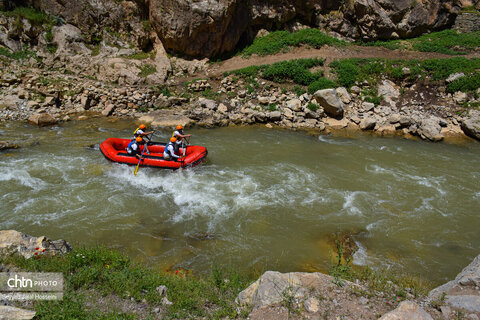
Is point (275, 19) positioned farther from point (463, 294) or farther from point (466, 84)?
point (463, 294)

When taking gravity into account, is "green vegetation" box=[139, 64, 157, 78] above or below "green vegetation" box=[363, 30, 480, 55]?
below

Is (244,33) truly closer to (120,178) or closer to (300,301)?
(120,178)

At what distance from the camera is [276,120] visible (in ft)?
48.6

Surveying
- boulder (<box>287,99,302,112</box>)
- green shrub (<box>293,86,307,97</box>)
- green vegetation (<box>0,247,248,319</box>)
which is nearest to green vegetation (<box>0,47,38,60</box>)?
boulder (<box>287,99,302,112</box>)

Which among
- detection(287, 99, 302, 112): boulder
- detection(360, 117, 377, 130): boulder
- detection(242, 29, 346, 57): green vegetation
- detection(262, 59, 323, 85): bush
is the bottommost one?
detection(360, 117, 377, 130): boulder

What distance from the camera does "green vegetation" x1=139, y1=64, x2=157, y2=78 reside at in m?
18.0

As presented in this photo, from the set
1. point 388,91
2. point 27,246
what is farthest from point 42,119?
point 388,91

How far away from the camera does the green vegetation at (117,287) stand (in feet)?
11.8

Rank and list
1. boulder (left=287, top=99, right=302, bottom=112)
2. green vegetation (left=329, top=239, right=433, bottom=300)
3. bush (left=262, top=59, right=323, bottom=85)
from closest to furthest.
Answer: green vegetation (left=329, top=239, right=433, bottom=300) < boulder (left=287, top=99, right=302, bottom=112) < bush (left=262, top=59, right=323, bottom=85)

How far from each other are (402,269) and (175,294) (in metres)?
4.47

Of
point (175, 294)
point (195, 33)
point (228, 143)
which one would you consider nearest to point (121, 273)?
point (175, 294)

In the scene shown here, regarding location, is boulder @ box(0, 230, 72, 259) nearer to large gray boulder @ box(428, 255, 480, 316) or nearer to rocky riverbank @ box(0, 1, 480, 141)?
large gray boulder @ box(428, 255, 480, 316)

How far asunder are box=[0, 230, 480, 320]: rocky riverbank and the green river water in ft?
4.51

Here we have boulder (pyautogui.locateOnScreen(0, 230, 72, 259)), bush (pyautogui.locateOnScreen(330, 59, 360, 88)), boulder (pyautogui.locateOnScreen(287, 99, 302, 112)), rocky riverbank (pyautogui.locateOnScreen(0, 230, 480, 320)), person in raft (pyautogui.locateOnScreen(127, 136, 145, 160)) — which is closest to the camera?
rocky riverbank (pyautogui.locateOnScreen(0, 230, 480, 320))
